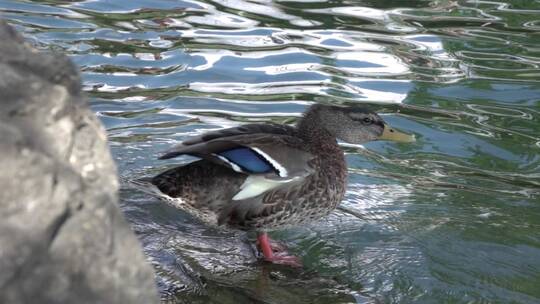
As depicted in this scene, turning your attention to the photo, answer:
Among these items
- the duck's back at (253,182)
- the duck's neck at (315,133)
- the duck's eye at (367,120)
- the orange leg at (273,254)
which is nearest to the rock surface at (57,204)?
the duck's back at (253,182)

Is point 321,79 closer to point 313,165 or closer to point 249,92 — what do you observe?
point 249,92

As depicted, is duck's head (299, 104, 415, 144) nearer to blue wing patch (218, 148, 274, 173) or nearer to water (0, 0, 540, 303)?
water (0, 0, 540, 303)

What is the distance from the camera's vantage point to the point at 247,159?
5.71 metres

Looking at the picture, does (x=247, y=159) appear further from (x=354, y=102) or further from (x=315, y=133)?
(x=354, y=102)

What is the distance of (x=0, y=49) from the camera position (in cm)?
265

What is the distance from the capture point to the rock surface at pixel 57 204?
2191 mm

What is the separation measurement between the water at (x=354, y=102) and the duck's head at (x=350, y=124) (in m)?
0.48

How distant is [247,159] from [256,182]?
0.21 meters

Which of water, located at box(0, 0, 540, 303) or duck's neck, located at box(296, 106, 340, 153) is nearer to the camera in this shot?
water, located at box(0, 0, 540, 303)

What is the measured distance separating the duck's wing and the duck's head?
0.36m

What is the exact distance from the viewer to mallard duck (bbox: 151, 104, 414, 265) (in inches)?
226

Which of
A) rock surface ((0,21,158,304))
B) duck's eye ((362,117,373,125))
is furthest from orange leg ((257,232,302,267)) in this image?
rock surface ((0,21,158,304))

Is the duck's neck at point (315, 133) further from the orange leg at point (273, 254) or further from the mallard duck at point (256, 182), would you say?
the orange leg at point (273, 254)

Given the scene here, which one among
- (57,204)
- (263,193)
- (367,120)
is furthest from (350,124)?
(57,204)
